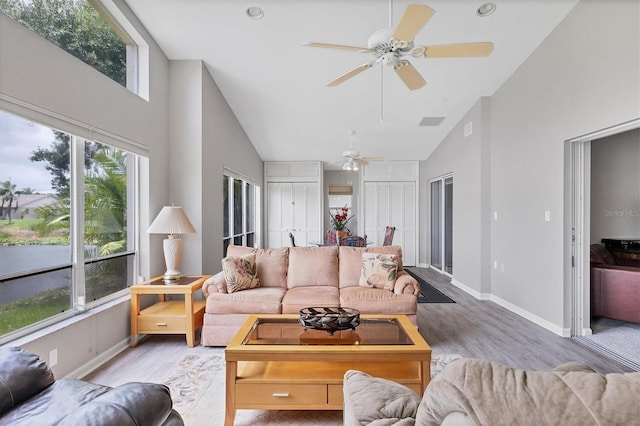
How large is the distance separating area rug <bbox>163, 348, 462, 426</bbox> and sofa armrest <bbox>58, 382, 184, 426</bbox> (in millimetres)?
894

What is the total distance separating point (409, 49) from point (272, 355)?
7.39ft

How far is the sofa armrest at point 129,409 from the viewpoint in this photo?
96 centimetres

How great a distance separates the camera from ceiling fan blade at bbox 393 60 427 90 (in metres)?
2.37

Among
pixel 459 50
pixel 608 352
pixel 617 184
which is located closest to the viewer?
pixel 459 50

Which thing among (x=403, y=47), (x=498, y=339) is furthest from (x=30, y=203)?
(x=498, y=339)

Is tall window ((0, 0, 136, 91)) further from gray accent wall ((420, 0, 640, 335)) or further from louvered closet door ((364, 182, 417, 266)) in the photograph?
louvered closet door ((364, 182, 417, 266))

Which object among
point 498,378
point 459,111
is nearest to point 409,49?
point 498,378

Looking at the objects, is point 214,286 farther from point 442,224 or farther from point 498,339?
point 442,224

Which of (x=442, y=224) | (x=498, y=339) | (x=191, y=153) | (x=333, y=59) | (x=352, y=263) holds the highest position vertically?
(x=333, y=59)

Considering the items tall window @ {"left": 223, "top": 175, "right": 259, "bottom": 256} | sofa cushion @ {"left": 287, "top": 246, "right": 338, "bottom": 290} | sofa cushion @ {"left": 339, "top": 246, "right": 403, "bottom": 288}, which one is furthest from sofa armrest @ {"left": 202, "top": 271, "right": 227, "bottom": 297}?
tall window @ {"left": 223, "top": 175, "right": 259, "bottom": 256}

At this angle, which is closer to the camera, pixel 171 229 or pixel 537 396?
pixel 537 396

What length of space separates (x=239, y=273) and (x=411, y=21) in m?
2.65

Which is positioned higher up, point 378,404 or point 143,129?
point 143,129

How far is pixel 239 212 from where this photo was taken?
6.14 meters
